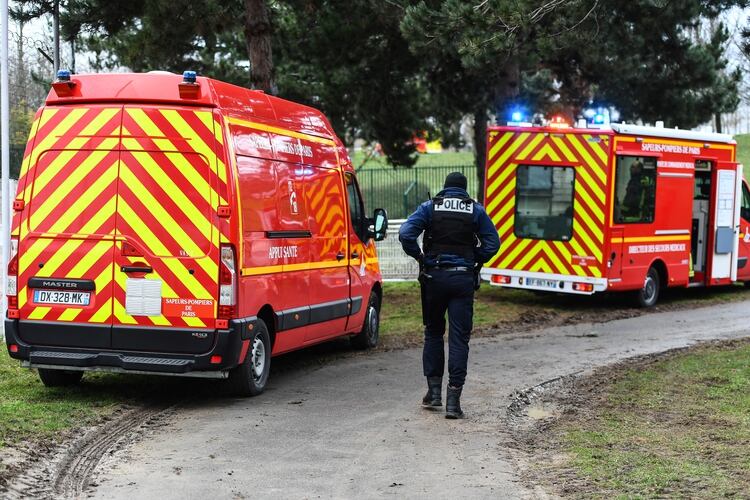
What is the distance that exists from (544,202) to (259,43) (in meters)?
→ 5.10

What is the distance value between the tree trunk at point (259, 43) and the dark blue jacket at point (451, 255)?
24.1 ft

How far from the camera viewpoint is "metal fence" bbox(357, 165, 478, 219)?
2948cm

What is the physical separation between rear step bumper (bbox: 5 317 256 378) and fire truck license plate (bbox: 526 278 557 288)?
8.59 m

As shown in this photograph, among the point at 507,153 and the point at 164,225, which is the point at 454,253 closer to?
the point at 164,225

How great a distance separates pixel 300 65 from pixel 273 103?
12394mm

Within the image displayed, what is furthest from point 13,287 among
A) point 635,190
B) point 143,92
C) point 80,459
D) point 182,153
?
point 635,190

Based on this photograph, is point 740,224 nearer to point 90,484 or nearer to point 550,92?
point 550,92

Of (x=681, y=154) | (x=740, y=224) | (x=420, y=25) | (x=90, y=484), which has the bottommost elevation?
(x=90, y=484)

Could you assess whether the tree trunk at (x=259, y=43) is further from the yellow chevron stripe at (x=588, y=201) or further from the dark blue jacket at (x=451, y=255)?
the dark blue jacket at (x=451, y=255)

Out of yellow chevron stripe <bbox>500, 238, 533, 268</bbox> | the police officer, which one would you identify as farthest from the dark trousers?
yellow chevron stripe <bbox>500, 238, 533, 268</bbox>

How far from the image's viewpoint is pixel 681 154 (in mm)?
17391

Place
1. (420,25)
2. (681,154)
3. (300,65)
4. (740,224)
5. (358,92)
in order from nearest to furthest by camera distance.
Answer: (420,25) → (681,154) → (740,224) → (358,92) → (300,65)

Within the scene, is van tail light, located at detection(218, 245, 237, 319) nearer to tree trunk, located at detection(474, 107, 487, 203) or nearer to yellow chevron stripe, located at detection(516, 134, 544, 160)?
yellow chevron stripe, located at detection(516, 134, 544, 160)

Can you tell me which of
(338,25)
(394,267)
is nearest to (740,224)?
(394,267)
